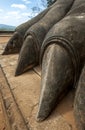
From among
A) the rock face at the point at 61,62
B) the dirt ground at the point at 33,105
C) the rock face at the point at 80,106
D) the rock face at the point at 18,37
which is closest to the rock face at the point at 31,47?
the dirt ground at the point at 33,105

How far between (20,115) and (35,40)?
1.03m

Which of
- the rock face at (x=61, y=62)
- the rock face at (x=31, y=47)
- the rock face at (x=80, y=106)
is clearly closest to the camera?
the rock face at (x=80, y=106)

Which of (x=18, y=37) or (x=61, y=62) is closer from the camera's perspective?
(x=61, y=62)

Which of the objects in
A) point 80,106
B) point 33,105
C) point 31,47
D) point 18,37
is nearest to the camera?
point 80,106

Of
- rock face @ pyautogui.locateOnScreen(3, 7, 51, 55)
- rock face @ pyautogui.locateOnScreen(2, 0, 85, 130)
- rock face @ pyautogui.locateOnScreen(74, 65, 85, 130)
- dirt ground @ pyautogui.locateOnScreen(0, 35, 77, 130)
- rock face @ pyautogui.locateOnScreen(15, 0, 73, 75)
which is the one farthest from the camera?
rock face @ pyautogui.locateOnScreen(3, 7, 51, 55)

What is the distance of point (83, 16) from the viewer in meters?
1.77

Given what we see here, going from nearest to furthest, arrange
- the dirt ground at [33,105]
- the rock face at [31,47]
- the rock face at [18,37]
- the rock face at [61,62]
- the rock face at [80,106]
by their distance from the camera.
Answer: the rock face at [80,106]
the dirt ground at [33,105]
the rock face at [61,62]
the rock face at [31,47]
the rock face at [18,37]

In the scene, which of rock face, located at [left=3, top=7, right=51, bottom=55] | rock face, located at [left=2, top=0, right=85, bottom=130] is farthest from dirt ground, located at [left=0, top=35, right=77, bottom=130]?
rock face, located at [left=3, top=7, right=51, bottom=55]

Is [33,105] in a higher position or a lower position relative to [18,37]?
lower

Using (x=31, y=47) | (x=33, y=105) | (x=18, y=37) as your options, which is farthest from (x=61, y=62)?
(x=18, y=37)

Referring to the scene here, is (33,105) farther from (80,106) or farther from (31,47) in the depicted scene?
(31,47)

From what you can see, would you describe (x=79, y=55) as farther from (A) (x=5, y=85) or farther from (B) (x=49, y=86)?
(A) (x=5, y=85)

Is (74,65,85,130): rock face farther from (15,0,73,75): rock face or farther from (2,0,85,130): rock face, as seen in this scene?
(15,0,73,75): rock face

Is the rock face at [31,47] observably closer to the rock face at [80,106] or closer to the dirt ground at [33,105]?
the dirt ground at [33,105]
